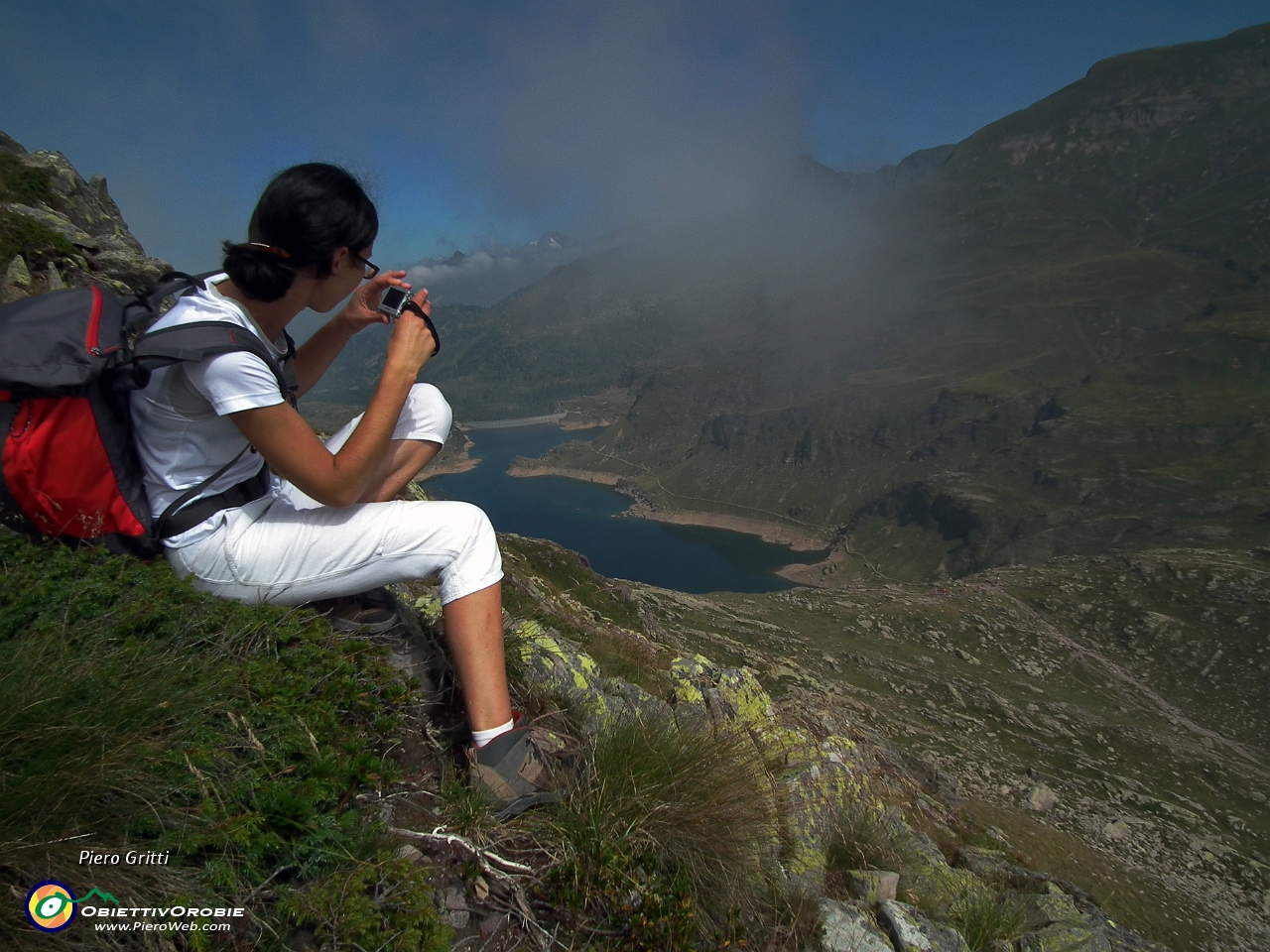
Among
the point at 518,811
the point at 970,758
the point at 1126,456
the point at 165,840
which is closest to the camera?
the point at 165,840

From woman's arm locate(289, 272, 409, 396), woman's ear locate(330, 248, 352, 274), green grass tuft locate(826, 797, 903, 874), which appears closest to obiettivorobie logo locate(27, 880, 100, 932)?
woman's ear locate(330, 248, 352, 274)

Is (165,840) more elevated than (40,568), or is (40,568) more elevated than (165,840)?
(40,568)

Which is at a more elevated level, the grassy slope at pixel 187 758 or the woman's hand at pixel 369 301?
the woman's hand at pixel 369 301

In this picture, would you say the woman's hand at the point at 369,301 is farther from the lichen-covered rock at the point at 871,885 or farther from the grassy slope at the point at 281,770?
the lichen-covered rock at the point at 871,885

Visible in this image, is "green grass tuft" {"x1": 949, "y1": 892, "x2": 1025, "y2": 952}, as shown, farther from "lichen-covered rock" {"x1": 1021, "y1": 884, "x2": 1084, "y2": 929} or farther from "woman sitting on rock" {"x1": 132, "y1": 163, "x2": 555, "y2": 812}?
"woman sitting on rock" {"x1": 132, "y1": 163, "x2": 555, "y2": 812}

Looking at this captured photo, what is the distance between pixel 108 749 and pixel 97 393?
158cm

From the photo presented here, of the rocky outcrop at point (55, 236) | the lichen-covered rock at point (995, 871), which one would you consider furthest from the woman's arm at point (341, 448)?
the lichen-covered rock at point (995, 871)

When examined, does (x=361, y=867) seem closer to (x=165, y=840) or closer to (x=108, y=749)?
(x=165, y=840)

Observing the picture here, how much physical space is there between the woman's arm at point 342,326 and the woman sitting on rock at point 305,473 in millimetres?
205

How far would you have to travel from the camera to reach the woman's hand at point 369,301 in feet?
12.5

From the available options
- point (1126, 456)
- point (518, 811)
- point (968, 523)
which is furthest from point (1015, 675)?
point (1126, 456)

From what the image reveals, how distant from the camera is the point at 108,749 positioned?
233 cm

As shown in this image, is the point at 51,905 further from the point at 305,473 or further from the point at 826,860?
the point at 826,860

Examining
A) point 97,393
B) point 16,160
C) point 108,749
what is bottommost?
point 108,749
